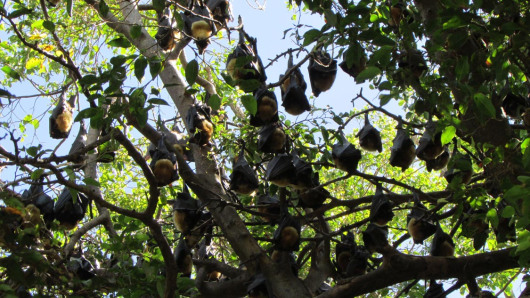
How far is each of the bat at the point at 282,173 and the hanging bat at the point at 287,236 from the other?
0.31 meters

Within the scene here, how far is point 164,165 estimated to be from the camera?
4492mm

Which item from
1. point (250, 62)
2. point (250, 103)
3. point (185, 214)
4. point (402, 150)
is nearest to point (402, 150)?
point (402, 150)

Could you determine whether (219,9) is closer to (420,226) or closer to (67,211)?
(67,211)

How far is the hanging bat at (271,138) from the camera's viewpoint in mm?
4551

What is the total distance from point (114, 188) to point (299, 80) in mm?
5338

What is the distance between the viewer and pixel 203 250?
534 cm

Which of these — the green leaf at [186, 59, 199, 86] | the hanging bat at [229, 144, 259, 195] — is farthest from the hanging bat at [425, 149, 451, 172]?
the green leaf at [186, 59, 199, 86]

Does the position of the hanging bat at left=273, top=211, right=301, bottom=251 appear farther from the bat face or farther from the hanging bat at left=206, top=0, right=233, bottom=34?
the hanging bat at left=206, top=0, right=233, bottom=34

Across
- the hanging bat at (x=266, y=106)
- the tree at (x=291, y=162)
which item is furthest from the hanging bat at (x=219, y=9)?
the hanging bat at (x=266, y=106)

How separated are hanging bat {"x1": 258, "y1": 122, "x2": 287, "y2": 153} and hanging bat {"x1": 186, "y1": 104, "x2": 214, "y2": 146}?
2.02 feet

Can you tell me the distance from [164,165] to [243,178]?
662mm

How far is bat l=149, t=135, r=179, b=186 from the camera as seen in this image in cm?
449

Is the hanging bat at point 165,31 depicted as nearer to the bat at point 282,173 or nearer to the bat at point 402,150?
the bat at point 282,173

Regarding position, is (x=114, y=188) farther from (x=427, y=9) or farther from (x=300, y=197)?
(x=427, y=9)
